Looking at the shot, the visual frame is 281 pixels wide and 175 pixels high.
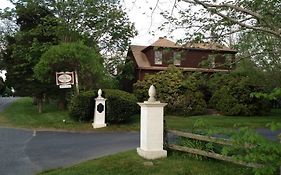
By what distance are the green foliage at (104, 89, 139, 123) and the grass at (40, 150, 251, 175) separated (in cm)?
1063

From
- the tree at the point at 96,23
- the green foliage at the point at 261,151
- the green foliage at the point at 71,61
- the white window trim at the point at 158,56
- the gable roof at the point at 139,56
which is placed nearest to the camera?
the green foliage at the point at 261,151

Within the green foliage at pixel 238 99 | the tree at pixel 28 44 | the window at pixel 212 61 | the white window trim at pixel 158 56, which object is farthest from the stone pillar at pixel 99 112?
the window at pixel 212 61

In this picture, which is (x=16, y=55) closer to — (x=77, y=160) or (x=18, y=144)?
(x=18, y=144)

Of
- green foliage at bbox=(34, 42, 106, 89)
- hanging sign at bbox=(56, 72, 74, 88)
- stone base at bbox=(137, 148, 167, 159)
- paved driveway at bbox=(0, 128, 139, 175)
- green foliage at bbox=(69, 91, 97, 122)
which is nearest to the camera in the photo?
stone base at bbox=(137, 148, 167, 159)

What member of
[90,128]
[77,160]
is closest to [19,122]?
[90,128]

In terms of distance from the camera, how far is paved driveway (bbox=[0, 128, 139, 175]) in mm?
9852

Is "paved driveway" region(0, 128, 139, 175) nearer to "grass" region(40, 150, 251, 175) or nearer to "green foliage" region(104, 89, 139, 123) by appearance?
"grass" region(40, 150, 251, 175)

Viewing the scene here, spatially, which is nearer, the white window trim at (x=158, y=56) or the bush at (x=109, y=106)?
the white window trim at (x=158, y=56)

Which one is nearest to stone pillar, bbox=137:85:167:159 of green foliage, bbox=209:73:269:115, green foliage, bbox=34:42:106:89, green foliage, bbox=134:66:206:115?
green foliage, bbox=34:42:106:89

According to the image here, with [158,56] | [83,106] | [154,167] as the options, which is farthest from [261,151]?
[158,56]

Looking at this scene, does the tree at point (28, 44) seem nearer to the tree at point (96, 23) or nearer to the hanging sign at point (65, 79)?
the tree at point (96, 23)

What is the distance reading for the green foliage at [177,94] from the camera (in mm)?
27516

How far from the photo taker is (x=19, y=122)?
2328 cm

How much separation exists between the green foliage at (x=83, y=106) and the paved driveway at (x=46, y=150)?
425 cm
